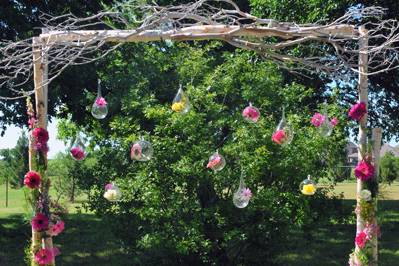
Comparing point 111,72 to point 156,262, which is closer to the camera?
point 156,262

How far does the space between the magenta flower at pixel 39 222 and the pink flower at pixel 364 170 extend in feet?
10.6

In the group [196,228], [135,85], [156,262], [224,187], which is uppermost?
[135,85]

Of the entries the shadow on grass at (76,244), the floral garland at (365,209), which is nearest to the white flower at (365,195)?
the floral garland at (365,209)

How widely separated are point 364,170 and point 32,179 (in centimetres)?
339

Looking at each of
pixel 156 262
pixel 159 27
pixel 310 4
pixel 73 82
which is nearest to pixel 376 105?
pixel 310 4

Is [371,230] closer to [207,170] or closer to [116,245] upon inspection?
[207,170]

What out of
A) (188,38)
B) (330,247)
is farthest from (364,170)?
(330,247)

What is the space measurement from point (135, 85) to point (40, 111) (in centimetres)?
329

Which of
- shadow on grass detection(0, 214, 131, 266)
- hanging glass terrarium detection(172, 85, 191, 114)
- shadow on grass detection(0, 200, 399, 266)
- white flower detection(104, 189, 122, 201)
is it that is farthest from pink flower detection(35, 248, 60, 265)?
shadow on grass detection(0, 214, 131, 266)

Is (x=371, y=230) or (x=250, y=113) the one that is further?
(x=250, y=113)

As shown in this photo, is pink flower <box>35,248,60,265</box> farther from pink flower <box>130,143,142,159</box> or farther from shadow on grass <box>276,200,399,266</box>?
shadow on grass <box>276,200,399,266</box>

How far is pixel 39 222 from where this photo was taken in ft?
19.5

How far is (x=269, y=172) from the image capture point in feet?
27.8

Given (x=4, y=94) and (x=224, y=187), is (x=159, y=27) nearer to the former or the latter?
(x=224, y=187)
